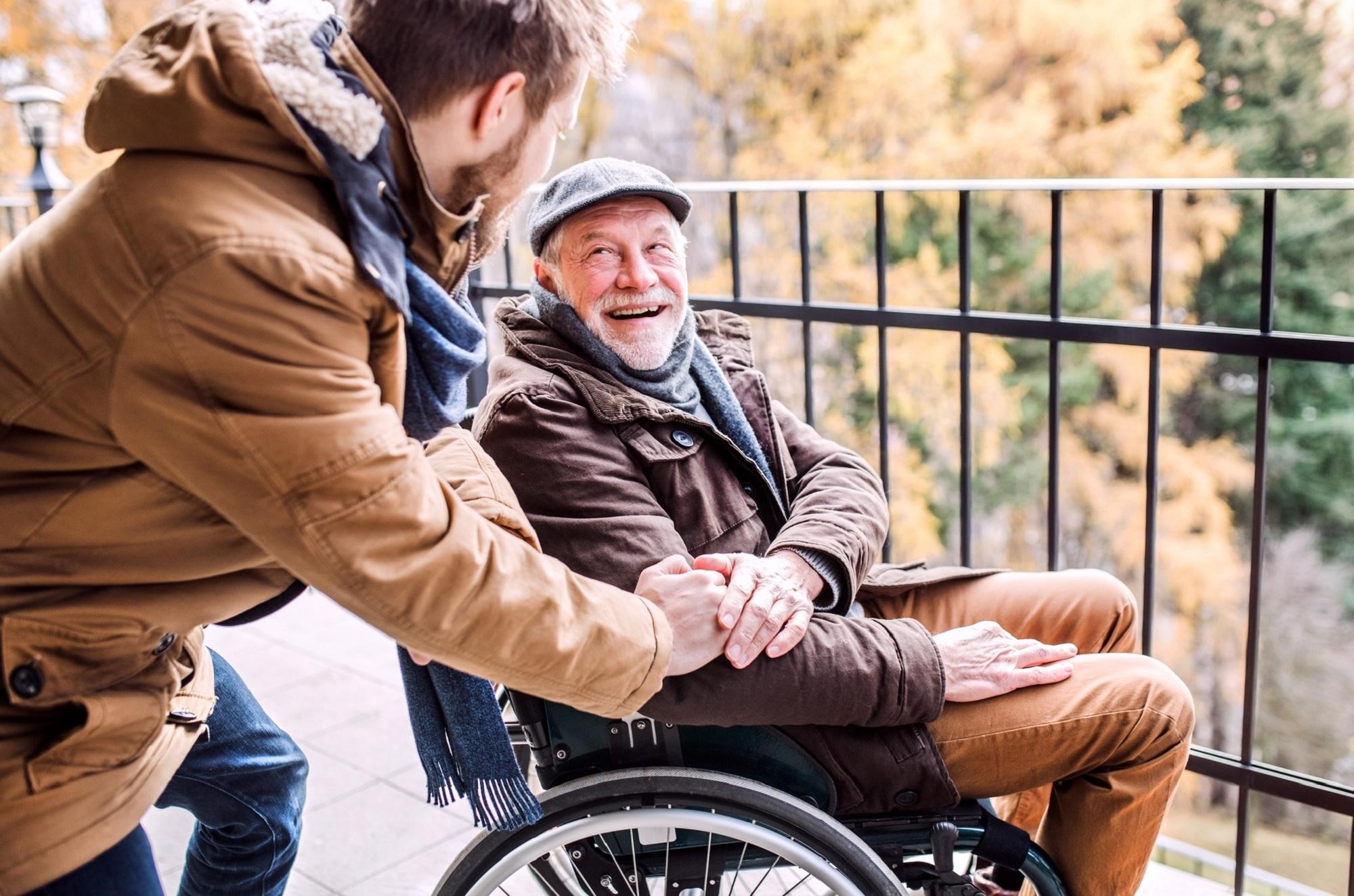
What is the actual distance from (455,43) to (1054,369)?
167 cm

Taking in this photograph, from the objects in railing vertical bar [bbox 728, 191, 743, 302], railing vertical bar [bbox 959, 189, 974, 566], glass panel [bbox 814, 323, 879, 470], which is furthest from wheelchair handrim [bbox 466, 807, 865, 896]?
glass panel [bbox 814, 323, 879, 470]

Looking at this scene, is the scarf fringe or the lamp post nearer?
the scarf fringe

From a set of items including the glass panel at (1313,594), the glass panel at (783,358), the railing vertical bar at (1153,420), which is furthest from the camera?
the glass panel at (783,358)

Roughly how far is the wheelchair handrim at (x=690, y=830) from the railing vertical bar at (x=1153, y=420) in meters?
1.05

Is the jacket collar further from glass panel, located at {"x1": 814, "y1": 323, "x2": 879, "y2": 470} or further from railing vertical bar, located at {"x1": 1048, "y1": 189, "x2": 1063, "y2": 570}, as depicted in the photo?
glass panel, located at {"x1": 814, "y1": 323, "x2": 879, "y2": 470}

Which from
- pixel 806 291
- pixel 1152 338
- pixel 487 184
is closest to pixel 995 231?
pixel 806 291

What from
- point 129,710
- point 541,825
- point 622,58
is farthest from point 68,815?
point 622,58

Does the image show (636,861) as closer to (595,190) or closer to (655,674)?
(655,674)

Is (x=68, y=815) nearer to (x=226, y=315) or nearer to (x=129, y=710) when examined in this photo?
(x=129, y=710)

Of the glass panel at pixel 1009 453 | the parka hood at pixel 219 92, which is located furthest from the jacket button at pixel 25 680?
the glass panel at pixel 1009 453

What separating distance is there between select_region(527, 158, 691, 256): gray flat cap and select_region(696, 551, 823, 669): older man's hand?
2.16 feet

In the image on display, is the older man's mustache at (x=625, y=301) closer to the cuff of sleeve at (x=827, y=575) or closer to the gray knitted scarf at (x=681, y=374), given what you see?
the gray knitted scarf at (x=681, y=374)

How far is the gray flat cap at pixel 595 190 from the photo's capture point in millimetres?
2008

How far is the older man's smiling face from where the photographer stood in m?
2.02
